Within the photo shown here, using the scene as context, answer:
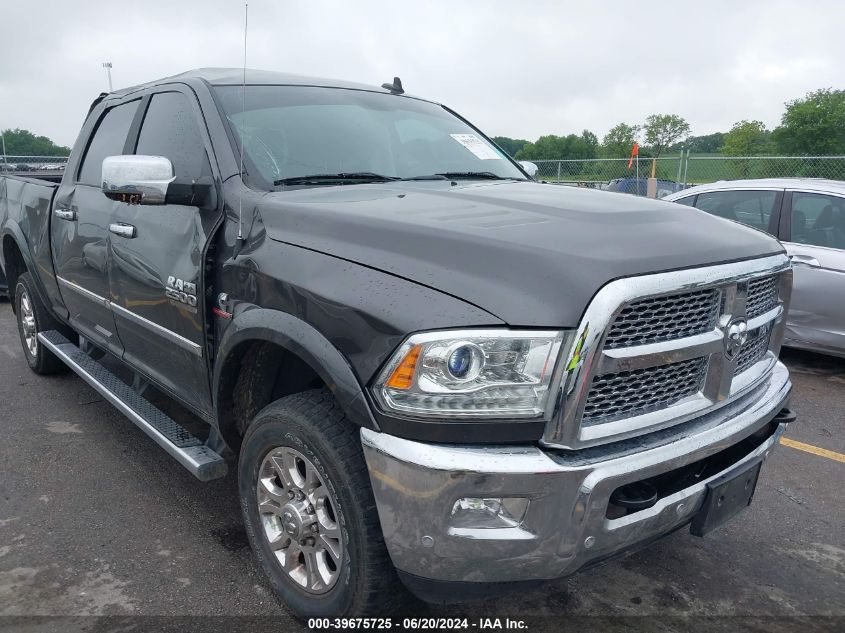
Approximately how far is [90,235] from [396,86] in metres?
1.89

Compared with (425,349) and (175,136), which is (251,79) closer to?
(175,136)

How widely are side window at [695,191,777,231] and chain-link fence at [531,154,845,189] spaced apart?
6.47 metres

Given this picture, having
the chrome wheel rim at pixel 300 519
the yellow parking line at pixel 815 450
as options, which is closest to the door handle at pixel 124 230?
the chrome wheel rim at pixel 300 519

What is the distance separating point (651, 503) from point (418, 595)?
2.38 ft

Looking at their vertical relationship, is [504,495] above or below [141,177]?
below

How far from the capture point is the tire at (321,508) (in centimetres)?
204

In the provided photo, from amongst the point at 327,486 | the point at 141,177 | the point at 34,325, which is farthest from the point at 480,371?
the point at 34,325

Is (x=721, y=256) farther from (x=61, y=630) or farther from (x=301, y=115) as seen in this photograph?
(x=61, y=630)

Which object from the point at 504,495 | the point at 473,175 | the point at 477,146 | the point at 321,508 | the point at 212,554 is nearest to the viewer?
the point at 504,495

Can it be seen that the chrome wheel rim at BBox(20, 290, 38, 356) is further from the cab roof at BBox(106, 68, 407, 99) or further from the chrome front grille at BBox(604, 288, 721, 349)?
the chrome front grille at BBox(604, 288, 721, 349)

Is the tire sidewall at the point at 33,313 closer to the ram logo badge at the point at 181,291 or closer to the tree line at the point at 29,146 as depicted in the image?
the ram logo badge at the point at 181,291

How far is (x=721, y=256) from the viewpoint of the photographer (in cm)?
219

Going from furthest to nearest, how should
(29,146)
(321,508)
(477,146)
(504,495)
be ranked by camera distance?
(29,146)
(477,146)
(321,508)
(504,495)

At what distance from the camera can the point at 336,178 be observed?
9.70ft
